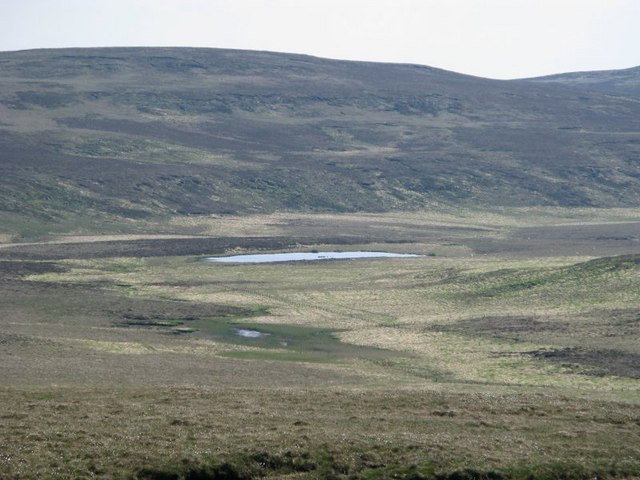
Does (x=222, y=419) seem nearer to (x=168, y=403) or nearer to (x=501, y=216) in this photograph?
(x=168, y=403)

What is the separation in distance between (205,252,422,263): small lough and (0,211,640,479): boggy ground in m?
3.62

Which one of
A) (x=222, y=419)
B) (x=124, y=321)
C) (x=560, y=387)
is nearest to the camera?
(x=222, y=419)

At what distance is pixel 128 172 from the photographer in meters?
Answer: 150

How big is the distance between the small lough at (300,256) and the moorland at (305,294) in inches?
111

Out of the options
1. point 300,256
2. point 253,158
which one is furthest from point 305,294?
point 253,158

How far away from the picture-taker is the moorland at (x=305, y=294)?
29047mm

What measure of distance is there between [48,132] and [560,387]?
430ft

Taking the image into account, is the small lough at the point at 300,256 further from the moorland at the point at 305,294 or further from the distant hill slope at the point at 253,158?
the distant hill slope at the point at 253,158

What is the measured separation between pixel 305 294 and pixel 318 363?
27910 millimetres

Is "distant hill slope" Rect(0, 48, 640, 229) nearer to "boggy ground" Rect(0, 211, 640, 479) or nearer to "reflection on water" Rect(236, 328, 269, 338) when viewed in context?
"boggy ground" Rect(0, 211, 640, 479)

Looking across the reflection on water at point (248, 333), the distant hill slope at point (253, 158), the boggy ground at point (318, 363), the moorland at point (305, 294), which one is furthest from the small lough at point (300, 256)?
the reflection on water at point (248, 333)

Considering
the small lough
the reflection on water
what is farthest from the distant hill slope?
the reflection on water

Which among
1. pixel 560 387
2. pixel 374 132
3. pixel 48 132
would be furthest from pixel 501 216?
pixel 560 387

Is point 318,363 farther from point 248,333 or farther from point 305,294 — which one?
point 305,294
